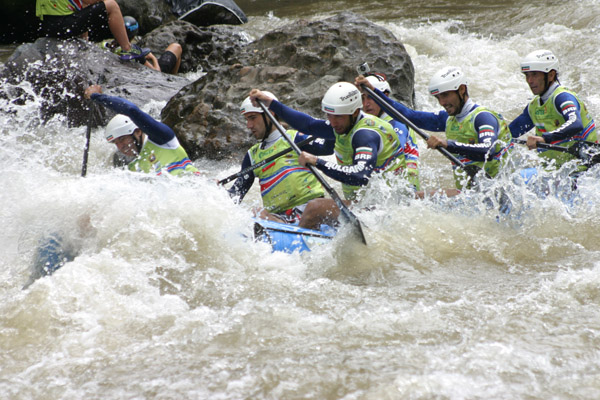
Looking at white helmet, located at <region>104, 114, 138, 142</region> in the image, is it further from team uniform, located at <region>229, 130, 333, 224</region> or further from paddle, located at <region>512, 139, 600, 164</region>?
paddle, located at <region>512, 139, 600, 164</region>

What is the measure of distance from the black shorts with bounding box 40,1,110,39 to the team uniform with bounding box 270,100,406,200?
18.1 ft

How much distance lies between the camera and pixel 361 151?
16.1 feet

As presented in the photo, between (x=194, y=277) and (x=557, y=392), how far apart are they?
2638 mm

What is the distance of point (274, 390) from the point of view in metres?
3.35

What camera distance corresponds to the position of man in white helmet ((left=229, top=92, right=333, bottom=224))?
5.48 m

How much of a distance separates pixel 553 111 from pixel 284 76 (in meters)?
4.35

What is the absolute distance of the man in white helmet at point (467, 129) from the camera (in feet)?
17.2

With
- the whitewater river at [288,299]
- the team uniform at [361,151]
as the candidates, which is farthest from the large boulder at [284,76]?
the team uniform at [361,151]

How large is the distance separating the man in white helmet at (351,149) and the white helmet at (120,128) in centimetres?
175

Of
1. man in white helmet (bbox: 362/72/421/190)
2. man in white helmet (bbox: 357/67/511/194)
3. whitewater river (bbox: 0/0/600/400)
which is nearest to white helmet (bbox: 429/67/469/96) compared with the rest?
man in white helmet (bbox: 357/67/511/194)

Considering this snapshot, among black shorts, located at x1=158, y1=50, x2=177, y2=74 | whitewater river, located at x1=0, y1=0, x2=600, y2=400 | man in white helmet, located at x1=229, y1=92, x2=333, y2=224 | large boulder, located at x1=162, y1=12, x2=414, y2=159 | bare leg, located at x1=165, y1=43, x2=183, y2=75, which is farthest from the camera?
bare leg, located at x1=165, y1=43, x2=183, y2=75

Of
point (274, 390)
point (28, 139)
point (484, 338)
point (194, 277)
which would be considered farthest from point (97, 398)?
point (28, 139)

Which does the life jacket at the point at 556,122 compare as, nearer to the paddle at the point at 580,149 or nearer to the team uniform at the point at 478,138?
the paddle at the point at 580,149

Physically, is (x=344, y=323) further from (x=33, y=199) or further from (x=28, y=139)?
(x=28, y=139)
